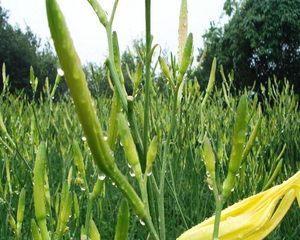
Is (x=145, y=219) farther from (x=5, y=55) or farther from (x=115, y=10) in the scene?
(x=5, y=55)

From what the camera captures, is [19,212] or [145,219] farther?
[19,212]

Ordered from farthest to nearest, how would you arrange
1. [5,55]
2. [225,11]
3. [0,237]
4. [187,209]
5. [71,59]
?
[5,55], [225,11], [187,209], [0,237], [71,59]

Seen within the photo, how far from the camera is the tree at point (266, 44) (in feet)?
36.9

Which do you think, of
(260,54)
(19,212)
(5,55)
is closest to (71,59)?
(19,212)

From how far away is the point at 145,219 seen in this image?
0.40 meters

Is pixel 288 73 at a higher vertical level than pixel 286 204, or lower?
higher

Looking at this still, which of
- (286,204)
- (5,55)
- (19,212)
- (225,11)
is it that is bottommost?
(286,204)

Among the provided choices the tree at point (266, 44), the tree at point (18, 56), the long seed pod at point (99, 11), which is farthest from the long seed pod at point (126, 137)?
the tree at point (18, 56)

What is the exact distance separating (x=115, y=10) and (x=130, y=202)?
8.6 inches

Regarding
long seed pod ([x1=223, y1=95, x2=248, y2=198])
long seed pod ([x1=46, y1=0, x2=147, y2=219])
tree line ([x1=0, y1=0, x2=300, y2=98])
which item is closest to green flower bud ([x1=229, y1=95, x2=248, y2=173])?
long seed pod ([x1=223, y1=95, x2=248, y2=198])

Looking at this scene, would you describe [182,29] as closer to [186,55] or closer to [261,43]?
[186,55]

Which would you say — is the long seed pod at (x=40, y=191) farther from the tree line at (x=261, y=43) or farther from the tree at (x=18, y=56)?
the tree at (x=18, y=56)

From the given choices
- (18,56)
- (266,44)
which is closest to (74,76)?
(266,44)

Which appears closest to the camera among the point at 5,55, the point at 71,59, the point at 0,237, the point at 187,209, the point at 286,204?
the point at 71,59
